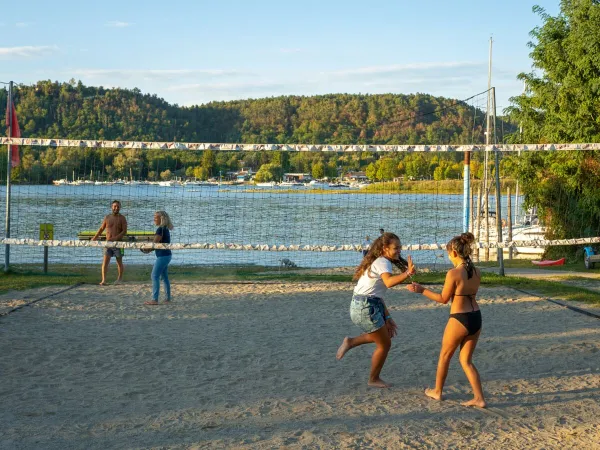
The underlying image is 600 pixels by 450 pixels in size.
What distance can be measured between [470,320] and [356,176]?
16.9m

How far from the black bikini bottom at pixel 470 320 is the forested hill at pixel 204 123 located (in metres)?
20.0

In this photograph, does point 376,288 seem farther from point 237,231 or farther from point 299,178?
point 237,231

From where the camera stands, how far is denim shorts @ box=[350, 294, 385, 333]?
590 centimetres

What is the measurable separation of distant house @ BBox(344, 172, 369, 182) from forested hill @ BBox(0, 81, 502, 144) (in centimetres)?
418

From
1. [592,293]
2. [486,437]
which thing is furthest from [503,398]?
[592,293]

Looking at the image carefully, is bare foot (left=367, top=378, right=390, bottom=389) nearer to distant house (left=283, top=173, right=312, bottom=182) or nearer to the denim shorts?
the denim shorts

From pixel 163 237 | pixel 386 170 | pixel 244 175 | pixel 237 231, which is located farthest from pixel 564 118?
pixel 237 231

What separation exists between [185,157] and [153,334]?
998cm

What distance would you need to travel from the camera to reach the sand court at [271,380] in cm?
501

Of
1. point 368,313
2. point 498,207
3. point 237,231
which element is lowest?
point 237,231

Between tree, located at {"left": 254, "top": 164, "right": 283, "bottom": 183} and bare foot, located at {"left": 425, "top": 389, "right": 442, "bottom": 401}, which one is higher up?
tree, located at {"left": 254, "top": 164, "right": 283, "bottom": 183}

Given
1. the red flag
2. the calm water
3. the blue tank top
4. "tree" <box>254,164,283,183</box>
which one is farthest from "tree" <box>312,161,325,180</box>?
the blue tank top

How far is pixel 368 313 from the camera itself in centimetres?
590

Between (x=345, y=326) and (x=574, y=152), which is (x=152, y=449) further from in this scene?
(x=574, y=152)
